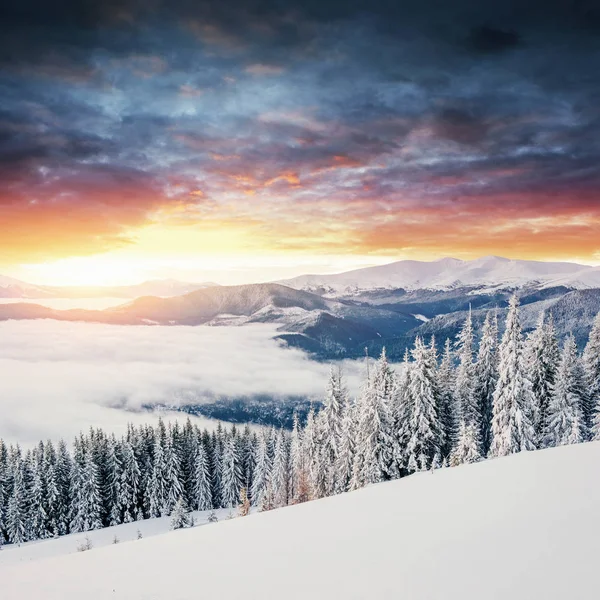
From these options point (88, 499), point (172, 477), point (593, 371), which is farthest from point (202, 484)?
point (593, 371)

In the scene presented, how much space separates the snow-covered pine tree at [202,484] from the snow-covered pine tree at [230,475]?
356 centimetres

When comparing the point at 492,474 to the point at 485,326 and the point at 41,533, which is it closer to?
the point at 485,326

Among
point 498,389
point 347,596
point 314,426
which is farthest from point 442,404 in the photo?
point 347,596

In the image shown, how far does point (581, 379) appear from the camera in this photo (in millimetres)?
39719

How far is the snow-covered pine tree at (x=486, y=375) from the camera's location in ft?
139

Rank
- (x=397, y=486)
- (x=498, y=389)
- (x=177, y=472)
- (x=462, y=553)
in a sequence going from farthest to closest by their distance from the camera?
1. (x=177, y=472)
2. (x=498, y=389)
3. (x=397, y=486)
4. (x=462, y=553)

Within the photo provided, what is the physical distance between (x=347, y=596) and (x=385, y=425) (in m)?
28.8

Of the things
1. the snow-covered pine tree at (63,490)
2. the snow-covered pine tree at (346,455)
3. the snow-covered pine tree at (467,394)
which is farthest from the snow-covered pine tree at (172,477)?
the snow-covered pine tree at (467,394)

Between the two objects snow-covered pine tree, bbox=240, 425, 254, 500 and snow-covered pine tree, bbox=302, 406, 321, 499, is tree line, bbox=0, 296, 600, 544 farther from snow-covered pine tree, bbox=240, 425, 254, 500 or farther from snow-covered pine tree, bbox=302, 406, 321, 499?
snow-covered pine tree, bbox=240, 425, 254, 500

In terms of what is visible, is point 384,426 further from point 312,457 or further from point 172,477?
point 172,477

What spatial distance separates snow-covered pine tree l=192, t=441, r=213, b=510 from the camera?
252ft

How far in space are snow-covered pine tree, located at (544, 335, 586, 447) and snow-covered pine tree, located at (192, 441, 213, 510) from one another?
60.3 m

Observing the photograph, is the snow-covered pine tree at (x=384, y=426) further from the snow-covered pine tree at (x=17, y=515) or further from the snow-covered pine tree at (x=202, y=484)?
the snow-covered pine tree at (x=17, y=515)

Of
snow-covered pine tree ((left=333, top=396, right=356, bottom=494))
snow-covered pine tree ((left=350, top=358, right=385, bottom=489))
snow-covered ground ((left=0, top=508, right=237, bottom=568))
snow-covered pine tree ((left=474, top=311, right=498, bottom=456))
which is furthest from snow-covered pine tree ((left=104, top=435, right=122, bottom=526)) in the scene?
snow-covered pine tree ((left=474, top=311, right=498, bottom=456))
